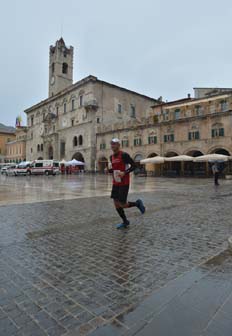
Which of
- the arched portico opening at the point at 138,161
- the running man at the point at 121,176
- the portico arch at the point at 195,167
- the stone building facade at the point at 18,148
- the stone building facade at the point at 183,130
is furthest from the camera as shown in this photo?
the stone building facade at the point at 18,148

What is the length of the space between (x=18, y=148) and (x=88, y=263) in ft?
240

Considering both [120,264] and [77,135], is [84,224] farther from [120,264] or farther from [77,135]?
[77,135]

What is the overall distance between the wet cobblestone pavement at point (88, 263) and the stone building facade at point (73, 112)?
114 ft

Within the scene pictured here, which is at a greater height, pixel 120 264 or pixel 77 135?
pixel 77 135

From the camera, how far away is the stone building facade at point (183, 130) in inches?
1102

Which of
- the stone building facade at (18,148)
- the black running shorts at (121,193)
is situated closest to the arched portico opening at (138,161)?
the black running shorts at (121,193)

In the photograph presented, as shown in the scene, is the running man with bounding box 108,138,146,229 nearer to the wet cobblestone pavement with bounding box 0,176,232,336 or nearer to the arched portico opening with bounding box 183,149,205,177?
the wet cobblestone pavement with bounding box 0,176,232,336

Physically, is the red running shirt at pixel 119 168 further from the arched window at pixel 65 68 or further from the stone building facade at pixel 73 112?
the arched window at pixel 65 68

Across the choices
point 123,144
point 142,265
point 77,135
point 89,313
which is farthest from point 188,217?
point 77,135

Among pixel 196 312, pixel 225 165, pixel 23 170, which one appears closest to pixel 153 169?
pixel 225 165

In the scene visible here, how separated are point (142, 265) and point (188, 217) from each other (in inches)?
135

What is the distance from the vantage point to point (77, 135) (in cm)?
4616

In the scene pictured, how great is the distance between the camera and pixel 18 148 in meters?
69.6

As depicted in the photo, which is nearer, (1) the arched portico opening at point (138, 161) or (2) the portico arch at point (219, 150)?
(2) the portico arch at point (219, 150)
